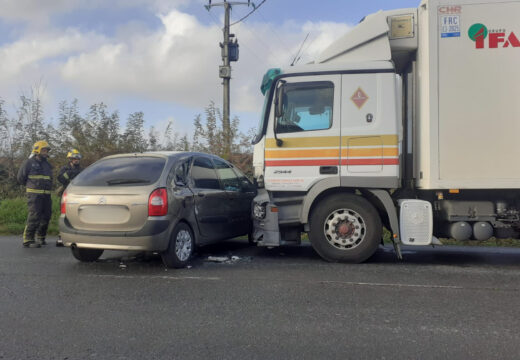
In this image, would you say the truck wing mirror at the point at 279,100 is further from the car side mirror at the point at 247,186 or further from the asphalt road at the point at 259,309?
the asphalt road at the point at 259,309

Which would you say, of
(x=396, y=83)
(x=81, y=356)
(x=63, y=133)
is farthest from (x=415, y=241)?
(x=63, y=133)

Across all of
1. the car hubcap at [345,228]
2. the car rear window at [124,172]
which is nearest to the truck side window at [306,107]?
the car hubcap at [345,228]

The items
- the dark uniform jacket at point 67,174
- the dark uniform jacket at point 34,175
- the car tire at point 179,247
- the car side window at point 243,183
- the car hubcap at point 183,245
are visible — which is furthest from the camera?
the dark uniform jacket at point 67,174

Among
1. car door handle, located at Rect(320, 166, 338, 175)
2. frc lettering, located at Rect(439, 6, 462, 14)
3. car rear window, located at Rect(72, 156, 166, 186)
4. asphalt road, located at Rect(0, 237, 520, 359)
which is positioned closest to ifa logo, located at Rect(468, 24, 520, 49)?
frc lettering, located at Rect(439, 6, 462, 14)

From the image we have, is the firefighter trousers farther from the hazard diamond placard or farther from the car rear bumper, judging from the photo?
the hazard diamond placard

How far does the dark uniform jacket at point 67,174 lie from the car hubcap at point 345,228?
512cm

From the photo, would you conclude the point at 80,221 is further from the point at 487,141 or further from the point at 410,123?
the point at 487,141

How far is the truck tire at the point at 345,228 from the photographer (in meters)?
5.87

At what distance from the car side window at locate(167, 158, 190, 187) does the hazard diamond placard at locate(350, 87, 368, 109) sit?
8.27 ft

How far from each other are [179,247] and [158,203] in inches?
28.1

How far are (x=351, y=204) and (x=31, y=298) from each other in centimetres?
401

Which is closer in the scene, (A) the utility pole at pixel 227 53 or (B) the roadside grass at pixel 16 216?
(B) the roadside grass at pixel 16 216

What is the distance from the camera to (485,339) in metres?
3.26

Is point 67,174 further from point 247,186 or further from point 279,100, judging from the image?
point 279,100
